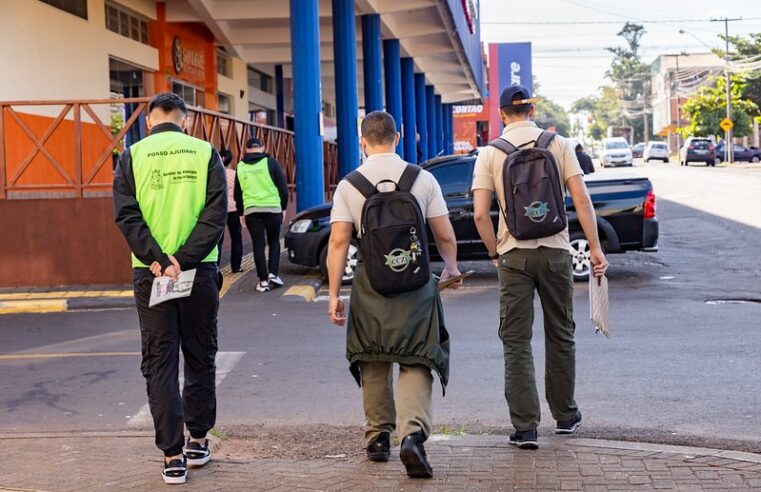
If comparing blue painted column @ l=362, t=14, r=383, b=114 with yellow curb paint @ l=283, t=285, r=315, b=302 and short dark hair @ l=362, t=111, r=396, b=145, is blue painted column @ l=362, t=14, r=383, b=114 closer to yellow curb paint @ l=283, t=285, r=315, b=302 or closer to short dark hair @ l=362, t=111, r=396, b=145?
yellow curb paint @ l=283, t=285, r=315, b=302

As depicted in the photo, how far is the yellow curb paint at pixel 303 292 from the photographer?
44.8ft

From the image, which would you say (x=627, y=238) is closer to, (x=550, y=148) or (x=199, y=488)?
(x=550, y=148)

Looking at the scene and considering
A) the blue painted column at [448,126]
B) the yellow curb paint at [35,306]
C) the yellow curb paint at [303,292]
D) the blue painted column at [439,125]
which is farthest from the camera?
the blue painted column at [448,126]

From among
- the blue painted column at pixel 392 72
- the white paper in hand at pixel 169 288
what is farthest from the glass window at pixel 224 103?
the white paper in hand at pixel 169 288

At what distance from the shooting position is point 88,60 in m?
19.8

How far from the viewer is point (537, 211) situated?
6055 millimetres

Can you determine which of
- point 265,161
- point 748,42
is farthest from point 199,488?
point 748,42

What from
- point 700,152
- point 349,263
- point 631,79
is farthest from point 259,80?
point 631,79

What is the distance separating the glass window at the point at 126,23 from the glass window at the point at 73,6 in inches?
44.5

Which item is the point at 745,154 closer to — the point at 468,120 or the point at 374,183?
the point at 468,120

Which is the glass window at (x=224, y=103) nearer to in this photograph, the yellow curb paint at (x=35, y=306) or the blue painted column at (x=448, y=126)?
the yellow curb paint at (x=35, y=306)

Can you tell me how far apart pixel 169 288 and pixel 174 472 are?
3.05 feet

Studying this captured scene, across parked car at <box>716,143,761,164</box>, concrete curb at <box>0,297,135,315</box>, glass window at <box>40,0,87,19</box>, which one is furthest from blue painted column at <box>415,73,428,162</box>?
parked car at <box>716,143,761,164</box>

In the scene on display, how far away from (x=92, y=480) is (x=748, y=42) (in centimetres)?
8591
